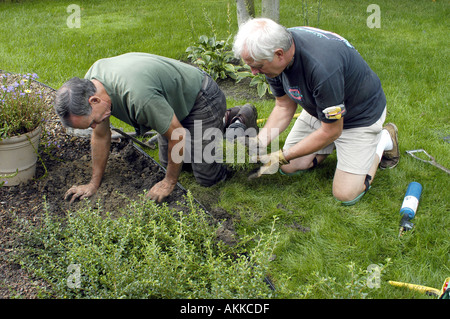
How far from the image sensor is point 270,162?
127 inches

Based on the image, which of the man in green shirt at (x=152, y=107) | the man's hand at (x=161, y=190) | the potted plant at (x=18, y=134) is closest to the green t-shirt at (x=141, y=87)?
the man in green shirt at (x=152, y=107)

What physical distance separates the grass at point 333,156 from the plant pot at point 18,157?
1.28 metres

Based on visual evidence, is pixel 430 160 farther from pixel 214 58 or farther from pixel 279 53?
pixel 214 58

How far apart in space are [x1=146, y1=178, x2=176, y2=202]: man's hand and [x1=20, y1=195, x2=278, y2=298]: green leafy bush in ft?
1.11

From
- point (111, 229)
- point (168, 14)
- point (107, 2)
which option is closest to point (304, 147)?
point (111, 229)

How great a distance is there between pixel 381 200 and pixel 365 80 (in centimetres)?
99

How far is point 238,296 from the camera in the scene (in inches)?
81.3

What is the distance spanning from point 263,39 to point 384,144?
5.56 feet

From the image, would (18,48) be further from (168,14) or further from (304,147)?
(304,147)

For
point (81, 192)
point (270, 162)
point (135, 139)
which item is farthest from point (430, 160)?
point (81, 192)

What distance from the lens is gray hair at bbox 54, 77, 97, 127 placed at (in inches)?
96.0

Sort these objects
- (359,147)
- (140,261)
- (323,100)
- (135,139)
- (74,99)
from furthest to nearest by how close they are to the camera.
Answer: (135,139)
(359,147)
(323,100)
(74,99)
(140,261)

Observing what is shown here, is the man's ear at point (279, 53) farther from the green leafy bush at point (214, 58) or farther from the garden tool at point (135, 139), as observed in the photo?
the green leafy bush at point (214, 58)
